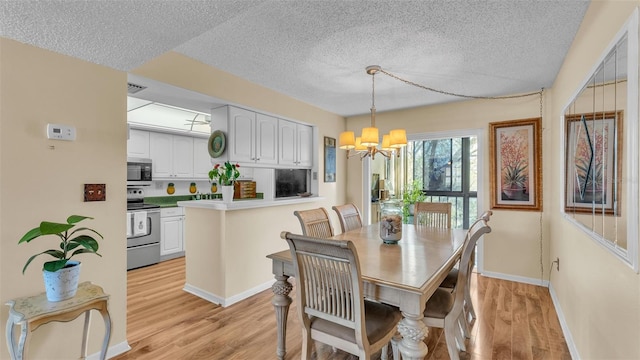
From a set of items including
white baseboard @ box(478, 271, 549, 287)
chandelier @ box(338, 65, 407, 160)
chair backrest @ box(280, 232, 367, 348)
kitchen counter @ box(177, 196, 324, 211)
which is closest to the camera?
chair backrest @ box(280, 232, 367, 348)

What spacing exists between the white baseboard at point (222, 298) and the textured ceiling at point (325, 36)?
7.53ft

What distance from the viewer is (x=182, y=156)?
5.28 m

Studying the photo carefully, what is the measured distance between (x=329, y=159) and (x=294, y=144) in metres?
0.80

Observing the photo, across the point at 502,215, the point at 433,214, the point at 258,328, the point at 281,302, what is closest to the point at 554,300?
the point at 502,215

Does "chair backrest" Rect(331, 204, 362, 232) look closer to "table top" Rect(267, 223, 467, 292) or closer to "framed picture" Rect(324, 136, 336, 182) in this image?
"table top" Rect(267, 223, 467, 292)

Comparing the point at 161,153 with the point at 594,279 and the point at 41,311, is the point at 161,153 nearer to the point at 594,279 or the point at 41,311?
the point at 41,311

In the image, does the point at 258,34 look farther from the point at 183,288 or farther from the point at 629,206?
the point at 183,288

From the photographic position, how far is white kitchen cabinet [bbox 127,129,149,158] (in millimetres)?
4566

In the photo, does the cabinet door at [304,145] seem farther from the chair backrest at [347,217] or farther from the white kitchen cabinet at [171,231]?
the white kitchen cabinet at [171,231]

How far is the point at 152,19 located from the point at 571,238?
328cm

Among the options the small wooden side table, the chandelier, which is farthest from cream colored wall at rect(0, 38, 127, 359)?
the chandelier

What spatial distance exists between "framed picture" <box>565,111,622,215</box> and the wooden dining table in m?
0.83

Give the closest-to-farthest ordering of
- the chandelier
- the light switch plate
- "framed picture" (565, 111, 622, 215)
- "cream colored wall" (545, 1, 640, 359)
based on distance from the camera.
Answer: "cream colored wall" (545, 1, 640, 359), "framed picture" (565, 111, 622, 215), the light switch plate, the chandelier

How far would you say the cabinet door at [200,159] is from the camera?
5.49 meters
